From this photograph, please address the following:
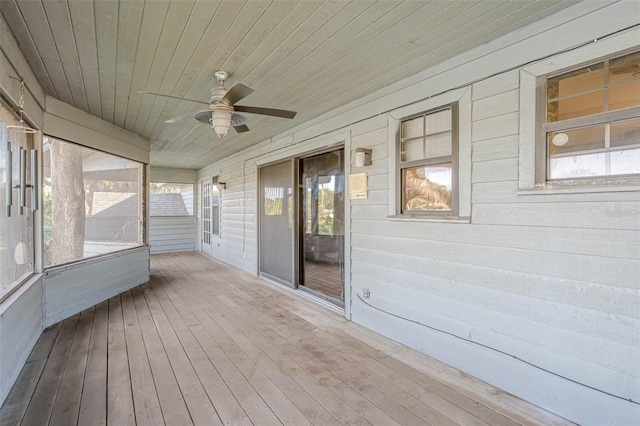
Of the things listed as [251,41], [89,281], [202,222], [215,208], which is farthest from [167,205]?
[251,41]

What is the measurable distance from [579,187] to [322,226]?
2933 mm

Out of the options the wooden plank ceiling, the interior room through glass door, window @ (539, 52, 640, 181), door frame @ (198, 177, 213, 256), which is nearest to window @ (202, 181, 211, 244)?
door frame @ (198, 177, 213, 256)

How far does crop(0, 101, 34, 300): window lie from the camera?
229 cm

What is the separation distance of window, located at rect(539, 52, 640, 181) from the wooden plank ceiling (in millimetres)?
469

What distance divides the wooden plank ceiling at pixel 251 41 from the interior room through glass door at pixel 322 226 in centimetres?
103

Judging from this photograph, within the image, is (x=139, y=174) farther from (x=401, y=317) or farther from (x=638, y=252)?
(x=638, y=252)

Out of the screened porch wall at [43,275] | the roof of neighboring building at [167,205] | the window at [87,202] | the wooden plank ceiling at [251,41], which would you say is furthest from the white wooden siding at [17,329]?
the roof of neighboring building at [167,205]

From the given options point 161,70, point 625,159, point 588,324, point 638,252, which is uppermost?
point 161,70

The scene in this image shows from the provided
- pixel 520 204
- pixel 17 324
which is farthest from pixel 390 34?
pixel 17 324

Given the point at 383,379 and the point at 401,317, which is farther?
the point at 401,317

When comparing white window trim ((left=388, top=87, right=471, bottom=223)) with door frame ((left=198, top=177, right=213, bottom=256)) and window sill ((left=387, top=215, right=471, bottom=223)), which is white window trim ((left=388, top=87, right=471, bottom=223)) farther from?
door frame ((left=198, top=177, right=213, bottom=256))

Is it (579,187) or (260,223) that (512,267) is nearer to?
(579,187)

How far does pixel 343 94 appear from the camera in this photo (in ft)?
10.8

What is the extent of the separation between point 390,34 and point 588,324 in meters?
2.23
